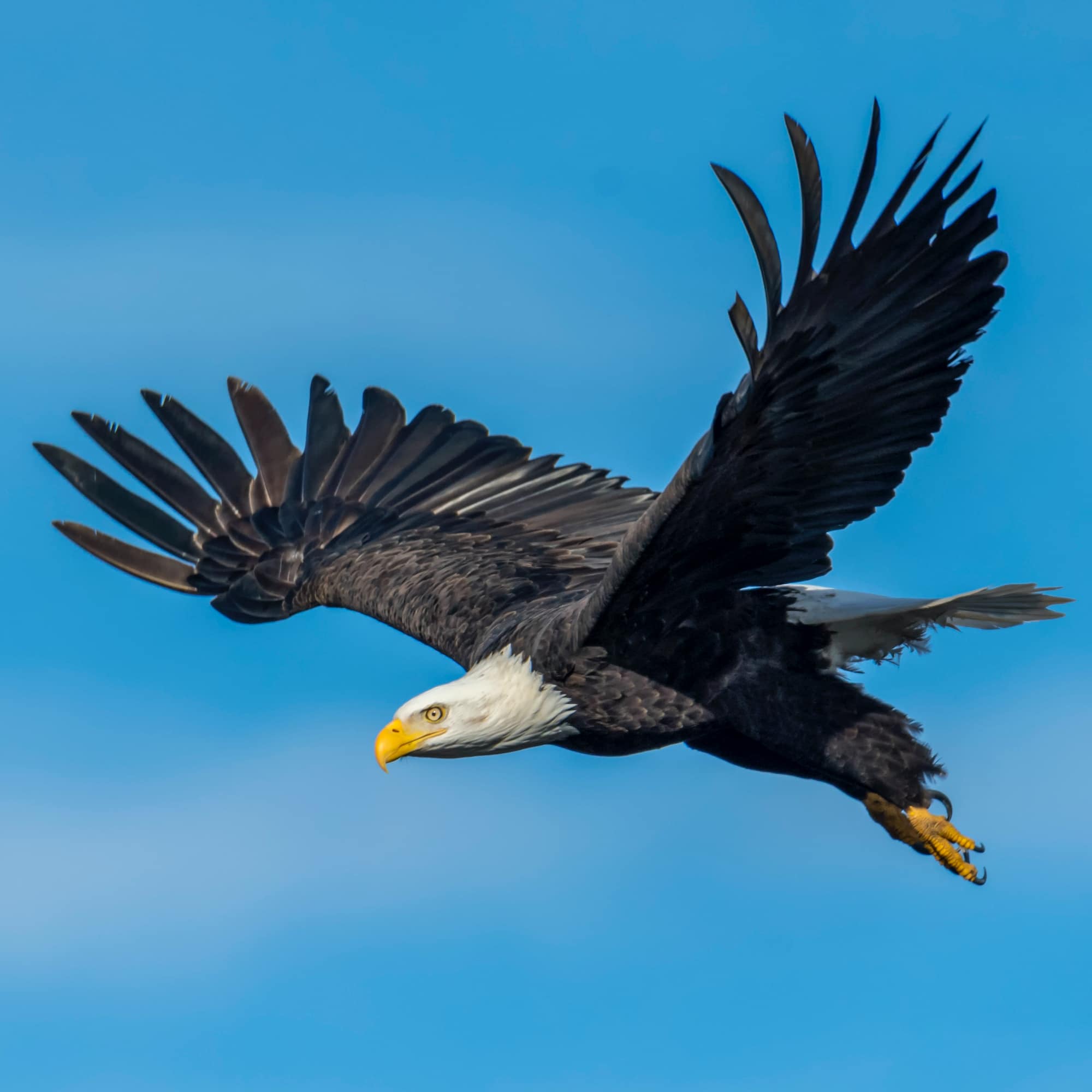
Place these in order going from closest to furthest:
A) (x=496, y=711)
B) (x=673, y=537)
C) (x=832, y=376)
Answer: (x=832, y=376) → (x=673, y=537) → (x=496, y=711)

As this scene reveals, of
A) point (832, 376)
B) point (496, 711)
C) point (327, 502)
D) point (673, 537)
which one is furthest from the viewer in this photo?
point (327, 502)

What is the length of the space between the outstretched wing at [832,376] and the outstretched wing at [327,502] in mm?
2844

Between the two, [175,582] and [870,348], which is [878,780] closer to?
[870,348]

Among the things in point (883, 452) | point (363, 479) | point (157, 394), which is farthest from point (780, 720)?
point (157, 394)

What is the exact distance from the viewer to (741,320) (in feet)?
22.2

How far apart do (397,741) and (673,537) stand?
157 centimetres

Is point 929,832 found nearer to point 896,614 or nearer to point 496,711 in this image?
point 896,614

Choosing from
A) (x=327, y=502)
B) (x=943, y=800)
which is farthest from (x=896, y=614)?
(x=327, y=502)

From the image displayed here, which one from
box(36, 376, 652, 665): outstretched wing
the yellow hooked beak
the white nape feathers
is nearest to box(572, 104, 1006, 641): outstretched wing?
the white nape feathers

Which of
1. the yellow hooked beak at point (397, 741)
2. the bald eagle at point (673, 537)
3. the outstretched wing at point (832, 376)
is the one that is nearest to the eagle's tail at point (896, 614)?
the bald eagle at point (673, 537)

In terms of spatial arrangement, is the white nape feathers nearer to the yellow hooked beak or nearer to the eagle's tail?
the yellow hooked beak

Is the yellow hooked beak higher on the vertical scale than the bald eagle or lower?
lower

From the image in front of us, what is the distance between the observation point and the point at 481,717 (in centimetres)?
827

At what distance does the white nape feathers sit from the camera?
27.1 ft
